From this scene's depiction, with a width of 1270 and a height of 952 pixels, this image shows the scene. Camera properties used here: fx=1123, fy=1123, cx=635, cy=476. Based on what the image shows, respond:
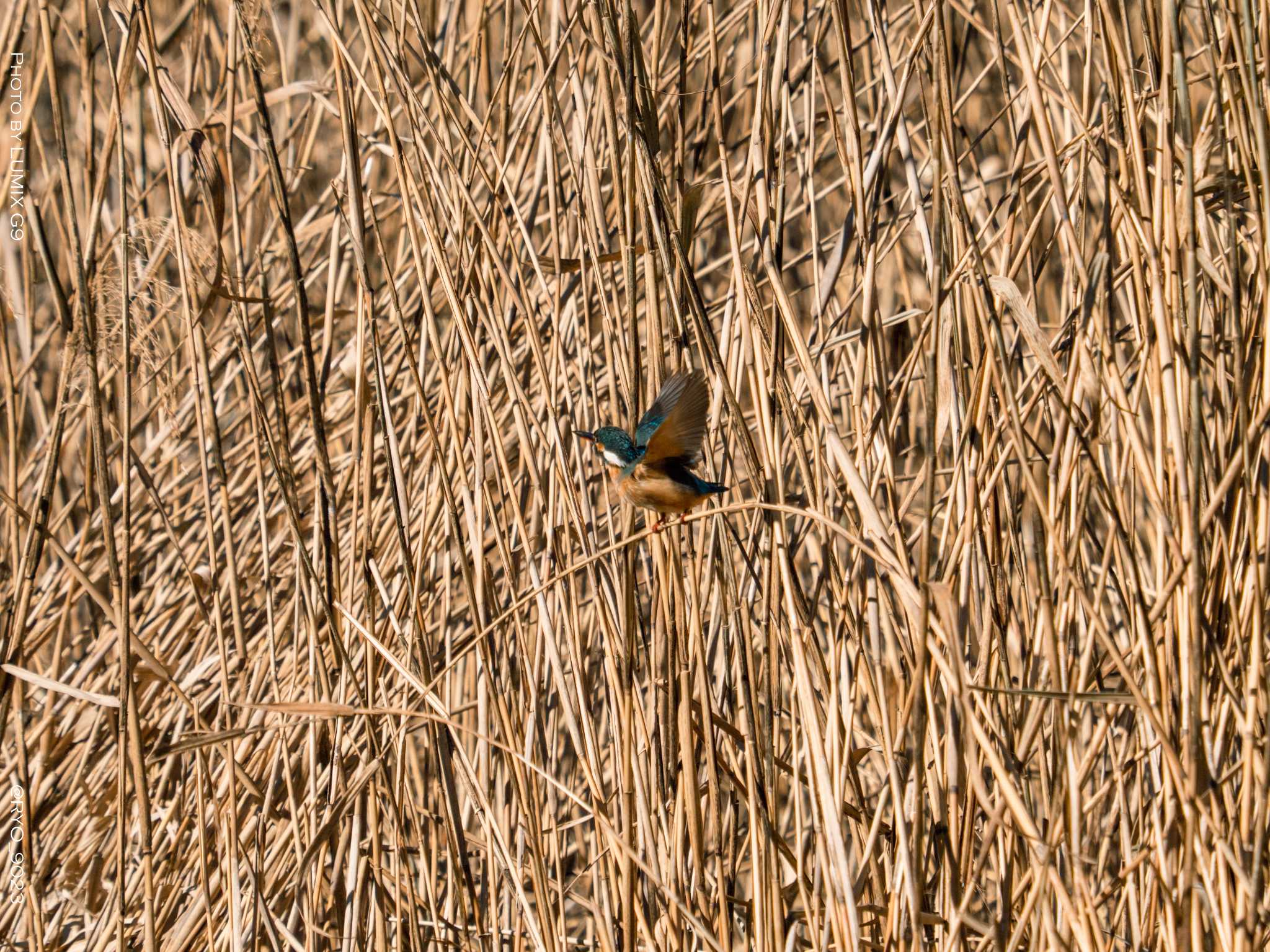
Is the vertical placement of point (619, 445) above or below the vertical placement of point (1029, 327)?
below

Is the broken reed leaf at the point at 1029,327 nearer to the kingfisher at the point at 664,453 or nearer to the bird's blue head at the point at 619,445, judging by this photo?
the kingfisher at the point at 664,453

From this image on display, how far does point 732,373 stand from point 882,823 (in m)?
0.58

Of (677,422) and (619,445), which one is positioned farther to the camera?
(619,445)

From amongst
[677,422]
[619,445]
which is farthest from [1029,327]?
[619,445]

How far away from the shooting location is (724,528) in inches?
47.9

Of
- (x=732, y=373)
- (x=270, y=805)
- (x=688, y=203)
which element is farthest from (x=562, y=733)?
(x=688, y=203)

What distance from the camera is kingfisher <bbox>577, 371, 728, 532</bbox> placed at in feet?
3.92

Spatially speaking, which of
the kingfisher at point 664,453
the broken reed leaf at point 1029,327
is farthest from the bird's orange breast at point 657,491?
the broken reed leaf at point 1029,327

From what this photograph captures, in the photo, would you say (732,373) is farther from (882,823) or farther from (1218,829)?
(1218,829)

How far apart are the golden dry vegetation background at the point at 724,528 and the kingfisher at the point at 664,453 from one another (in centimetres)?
4

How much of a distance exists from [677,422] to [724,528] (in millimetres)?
127

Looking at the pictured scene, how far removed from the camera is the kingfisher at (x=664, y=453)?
119 cm

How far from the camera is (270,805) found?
4.87ft

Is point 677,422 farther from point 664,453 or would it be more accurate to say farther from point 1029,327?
point 1029,327
